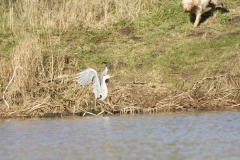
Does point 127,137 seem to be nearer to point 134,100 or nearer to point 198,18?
point 134,100

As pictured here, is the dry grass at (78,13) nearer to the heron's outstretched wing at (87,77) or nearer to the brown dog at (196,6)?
the brown dog at (196,6)

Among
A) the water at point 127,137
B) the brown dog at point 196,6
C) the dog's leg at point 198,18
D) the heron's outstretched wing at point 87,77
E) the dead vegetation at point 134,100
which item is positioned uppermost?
the brown dog at point 196,6

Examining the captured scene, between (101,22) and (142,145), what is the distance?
314 inches

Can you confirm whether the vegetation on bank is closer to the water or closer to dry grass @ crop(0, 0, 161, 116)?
dry grass @ crop(0, 0, 161, 116)

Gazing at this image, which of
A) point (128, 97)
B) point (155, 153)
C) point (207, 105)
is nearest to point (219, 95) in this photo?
point (207, 105)

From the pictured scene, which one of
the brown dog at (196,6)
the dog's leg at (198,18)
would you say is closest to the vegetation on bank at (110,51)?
the dog's leg at (198,18)


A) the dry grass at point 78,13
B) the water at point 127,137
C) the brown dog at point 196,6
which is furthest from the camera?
the dry grass at point 78,13

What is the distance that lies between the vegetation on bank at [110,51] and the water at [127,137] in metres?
0.74

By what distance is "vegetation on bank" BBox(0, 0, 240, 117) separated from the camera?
12664 mm

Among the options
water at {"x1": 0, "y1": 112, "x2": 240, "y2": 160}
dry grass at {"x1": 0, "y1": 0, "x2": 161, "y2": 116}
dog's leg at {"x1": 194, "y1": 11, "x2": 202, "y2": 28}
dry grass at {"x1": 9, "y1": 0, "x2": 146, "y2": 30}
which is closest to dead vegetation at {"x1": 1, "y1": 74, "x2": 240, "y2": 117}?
dry grass at {"x1": 0, "y1": 0, "x2": 161, "y2": 116}

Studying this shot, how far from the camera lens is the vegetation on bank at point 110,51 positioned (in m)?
12.7

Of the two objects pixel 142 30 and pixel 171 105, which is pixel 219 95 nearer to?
pixel 171 105

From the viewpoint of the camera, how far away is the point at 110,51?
50.1ft

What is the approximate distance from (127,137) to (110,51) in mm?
5562
